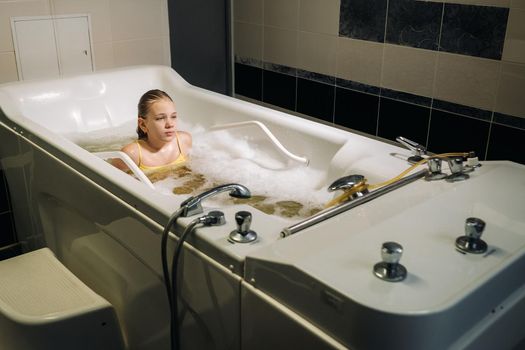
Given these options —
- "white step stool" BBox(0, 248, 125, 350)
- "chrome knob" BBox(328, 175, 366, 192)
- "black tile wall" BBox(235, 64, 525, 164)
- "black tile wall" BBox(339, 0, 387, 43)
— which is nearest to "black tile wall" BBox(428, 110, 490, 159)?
"black tile wall" BBox(235, 64, 525, 164)

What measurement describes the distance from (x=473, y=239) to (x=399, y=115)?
52.1 inches

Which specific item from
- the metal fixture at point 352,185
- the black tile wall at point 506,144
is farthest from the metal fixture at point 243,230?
the black tile wall at point 506,144

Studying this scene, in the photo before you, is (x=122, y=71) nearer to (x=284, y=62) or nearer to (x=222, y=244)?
(x=284, y=62)

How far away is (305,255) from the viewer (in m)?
1.07

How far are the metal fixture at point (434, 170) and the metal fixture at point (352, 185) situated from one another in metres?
0.22

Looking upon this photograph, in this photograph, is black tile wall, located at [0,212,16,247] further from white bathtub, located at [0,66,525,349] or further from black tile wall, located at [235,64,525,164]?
black tile wall, located at [235,64,525,164]

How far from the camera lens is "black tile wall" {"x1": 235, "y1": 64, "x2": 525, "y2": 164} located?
2.03 metres

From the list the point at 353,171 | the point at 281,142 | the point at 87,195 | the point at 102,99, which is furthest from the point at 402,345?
the point at 102,99

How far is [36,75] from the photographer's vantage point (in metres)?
2.50

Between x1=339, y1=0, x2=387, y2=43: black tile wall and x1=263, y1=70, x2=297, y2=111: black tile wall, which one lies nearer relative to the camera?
x1=339, y1=0, x2=387, y2=43: black tile wall

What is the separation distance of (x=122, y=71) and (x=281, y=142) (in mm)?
869

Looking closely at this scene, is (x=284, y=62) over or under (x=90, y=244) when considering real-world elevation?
over

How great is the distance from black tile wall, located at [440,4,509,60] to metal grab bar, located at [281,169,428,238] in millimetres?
724

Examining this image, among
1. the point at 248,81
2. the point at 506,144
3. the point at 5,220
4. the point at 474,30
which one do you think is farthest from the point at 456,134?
the point at 5,220
